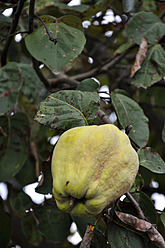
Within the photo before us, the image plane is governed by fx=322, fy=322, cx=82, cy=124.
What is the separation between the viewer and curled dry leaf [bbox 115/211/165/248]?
896 millimetres

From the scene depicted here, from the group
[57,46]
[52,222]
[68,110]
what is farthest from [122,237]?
[57,46]

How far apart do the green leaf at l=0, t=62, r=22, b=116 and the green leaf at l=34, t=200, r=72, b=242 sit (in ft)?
1.50

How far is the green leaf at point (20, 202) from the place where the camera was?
5.16 feet

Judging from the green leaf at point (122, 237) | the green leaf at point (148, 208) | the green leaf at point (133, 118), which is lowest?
the green leaf at point (148, 208)

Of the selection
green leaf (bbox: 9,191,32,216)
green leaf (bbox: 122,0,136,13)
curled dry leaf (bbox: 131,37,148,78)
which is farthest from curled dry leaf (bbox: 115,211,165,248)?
green leaf (bbox: 122,0,136,13)

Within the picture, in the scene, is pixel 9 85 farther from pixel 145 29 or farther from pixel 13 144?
pixel 145 29

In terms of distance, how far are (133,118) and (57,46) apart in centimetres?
38

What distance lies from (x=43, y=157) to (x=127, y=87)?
85 centimetres

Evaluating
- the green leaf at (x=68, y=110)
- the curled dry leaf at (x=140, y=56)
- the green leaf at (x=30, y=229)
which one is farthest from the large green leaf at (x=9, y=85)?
the green leaf at (x=30, y=229)

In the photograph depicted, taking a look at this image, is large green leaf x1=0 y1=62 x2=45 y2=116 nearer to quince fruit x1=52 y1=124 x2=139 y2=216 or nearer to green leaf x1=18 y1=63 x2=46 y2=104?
green leaf x1=18 y1=63 x2=46 y2=104

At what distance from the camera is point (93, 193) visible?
0.76 meters

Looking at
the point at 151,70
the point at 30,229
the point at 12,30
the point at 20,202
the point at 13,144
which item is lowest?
the point at 30,229

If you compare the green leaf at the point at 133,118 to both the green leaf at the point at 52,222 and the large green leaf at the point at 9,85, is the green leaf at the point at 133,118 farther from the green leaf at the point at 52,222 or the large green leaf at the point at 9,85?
the green leaf at the point at 52,222

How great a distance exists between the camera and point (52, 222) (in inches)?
55.7
